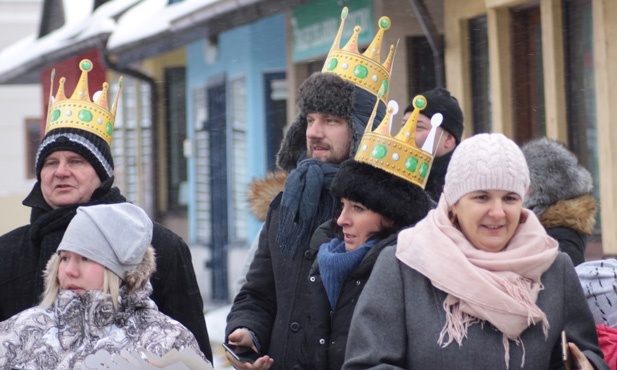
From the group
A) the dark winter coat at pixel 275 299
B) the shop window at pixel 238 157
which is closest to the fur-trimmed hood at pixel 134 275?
the dark winter coat at pixel 275 299

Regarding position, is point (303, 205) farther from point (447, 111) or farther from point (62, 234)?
point (447, 111)

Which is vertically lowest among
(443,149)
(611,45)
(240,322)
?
(240,322)

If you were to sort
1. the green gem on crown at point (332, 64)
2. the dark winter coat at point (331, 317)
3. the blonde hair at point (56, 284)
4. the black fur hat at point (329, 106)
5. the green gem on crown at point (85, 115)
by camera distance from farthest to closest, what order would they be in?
the green gem on crown at point (332, 64)
the green gem on crown at point (85, 115)
the black fur hat at point (329, 106)
the dark winter coat at point (331, 317)
the blonde hair at point (56, 284)

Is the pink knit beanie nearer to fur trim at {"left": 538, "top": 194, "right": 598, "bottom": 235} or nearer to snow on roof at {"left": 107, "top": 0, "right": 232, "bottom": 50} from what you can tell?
fur trim at {"left": 538, "top": 194, "right": 598, "bottom": 235}

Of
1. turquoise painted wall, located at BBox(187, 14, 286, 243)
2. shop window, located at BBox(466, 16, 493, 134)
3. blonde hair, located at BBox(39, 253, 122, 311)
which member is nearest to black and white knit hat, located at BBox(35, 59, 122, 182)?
blonde hair, located at BBox(39, 253, 122, 311)

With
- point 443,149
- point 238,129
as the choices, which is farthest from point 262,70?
point 443,149

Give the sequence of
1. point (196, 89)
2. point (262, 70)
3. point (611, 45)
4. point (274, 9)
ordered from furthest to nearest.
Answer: point (196, 89)
point (262, 70)
point (274, 9)
point (611, 45)

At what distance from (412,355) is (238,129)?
41.4 feet

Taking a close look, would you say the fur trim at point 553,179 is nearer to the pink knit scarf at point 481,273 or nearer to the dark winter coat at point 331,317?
the dark winter coat at point 331,317

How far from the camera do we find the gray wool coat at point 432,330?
3646mm

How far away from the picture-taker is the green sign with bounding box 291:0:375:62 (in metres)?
11.5

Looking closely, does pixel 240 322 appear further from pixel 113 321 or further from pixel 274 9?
pixel 274 9

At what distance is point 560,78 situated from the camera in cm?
905

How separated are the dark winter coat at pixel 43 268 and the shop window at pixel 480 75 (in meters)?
5.72
